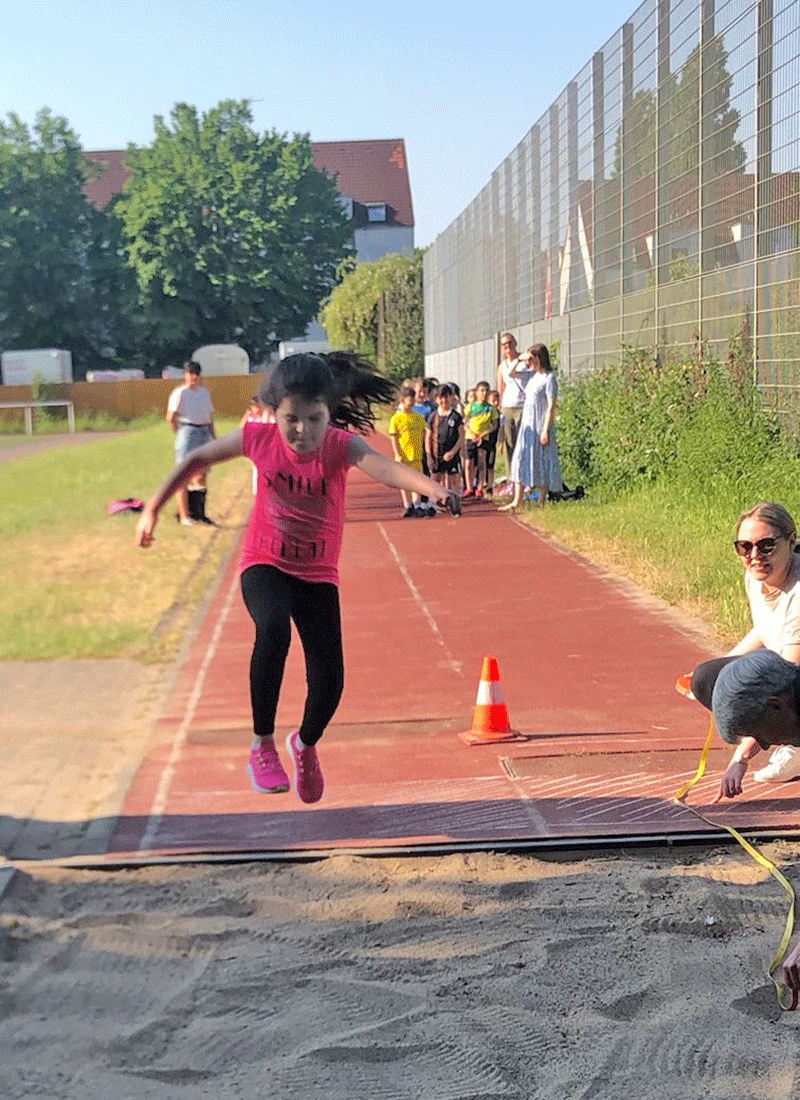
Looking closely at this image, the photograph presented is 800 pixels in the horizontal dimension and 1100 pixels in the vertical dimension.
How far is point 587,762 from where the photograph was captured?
281 inches

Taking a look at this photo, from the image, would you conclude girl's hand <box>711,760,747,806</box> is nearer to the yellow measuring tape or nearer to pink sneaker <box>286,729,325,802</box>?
the yellow measuring tape

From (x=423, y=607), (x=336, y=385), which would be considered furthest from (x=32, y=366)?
(x=336, y=385)

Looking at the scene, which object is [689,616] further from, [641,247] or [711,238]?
[641,247]

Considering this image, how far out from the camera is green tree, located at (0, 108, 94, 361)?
7244cm

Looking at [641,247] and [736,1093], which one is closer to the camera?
[736,1093]

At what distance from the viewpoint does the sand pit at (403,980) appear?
13.5 feet

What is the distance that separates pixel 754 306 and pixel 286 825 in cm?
979

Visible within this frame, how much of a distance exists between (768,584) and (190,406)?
12901 millimetres

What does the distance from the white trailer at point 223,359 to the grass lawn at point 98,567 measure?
4025cm

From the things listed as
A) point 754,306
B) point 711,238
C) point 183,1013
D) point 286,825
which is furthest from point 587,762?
point 711,238

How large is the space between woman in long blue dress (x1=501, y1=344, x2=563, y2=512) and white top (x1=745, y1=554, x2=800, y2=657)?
11637 mm

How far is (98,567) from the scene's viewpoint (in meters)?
15.5

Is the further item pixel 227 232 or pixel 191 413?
pixel 227 232

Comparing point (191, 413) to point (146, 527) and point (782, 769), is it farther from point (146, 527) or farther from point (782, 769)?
point (146, 527)
